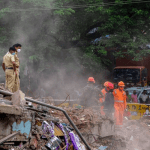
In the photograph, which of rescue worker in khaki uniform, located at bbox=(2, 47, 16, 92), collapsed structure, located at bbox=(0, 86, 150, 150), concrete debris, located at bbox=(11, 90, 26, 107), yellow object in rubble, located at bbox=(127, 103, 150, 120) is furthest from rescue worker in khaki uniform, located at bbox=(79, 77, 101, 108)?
concrete debris, located at bbox=(11, 90, 26, 107)

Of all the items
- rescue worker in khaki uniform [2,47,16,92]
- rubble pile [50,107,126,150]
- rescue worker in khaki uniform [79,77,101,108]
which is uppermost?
rescue worker in khaki uniform [2,47,16,92]

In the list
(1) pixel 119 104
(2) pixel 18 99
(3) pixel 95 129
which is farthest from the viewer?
(1) pixel 119 104

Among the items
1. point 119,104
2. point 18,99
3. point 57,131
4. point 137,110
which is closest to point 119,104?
point 119,104

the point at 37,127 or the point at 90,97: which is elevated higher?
the point at 90,97

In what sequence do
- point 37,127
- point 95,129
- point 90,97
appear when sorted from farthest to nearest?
1. point 90,97
2. point 95,129
3. point 37,127

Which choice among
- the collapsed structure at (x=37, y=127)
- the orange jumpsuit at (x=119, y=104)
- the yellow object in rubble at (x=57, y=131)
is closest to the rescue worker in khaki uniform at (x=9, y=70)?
the collapsed structure at (x=37, y=127)

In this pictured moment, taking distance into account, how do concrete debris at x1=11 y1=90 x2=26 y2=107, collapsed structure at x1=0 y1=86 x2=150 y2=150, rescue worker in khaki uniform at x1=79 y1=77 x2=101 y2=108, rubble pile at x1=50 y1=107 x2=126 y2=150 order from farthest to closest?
rescue worker in khaki uniform at x1=79 y1=77 x2=101 y2=108
rubble pile at x1=50 y1=107 x2=126 y2=150
concrete debris at x1=11 y1=90 x2=26 y2=107
collapsed structure at x1=0 y1=86 x2=150 y2=150

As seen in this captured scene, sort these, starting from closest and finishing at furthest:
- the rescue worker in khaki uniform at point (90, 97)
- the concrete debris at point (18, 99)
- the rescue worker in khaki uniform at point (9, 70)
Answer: the concrete debris at point (18, 99) < the rescue worker in khaki uniform at point (9, 70) < the rescue worker in khaki uniform at point (90, 97)

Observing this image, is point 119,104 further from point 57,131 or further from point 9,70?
point 57,131

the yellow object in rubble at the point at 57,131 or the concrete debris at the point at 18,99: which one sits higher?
the concrete debris at the point at 18,99

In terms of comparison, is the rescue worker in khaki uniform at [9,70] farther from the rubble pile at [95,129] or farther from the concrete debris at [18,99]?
the concrete debris at [18,99]

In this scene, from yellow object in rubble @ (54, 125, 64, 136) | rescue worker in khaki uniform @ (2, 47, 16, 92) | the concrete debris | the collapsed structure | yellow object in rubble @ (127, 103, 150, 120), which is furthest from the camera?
yellow object in rubble @ (127, 103, 150, 120)

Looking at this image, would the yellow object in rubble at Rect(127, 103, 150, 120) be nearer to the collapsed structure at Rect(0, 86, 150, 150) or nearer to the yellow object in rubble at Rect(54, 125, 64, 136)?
the collapsed structure at Rect(0, 86, 150, 150)

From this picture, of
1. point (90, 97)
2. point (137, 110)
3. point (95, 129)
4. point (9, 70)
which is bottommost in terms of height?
point (95, 129)
